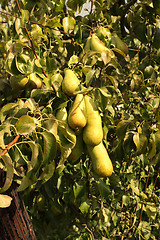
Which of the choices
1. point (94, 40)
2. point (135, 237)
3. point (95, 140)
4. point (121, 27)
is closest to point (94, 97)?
point (95, 140)

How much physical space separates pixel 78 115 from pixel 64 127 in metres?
0.07

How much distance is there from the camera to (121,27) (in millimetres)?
1879

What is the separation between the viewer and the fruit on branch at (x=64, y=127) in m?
0.84

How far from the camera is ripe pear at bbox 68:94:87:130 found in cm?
89

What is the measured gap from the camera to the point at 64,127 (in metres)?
0.87

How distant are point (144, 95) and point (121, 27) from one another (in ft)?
1.70

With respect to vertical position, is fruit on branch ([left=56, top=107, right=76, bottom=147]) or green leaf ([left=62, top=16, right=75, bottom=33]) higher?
green leaf ([left=62, top=16, right=75, bottom=33])

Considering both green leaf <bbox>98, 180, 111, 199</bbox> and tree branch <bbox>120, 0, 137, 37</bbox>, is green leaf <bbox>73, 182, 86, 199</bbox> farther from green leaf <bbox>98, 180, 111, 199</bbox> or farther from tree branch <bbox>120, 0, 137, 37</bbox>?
tree branch <bbox>120, 0, 137, 37</bbox>

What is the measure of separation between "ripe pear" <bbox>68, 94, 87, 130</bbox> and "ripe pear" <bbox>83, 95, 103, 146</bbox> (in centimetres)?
3

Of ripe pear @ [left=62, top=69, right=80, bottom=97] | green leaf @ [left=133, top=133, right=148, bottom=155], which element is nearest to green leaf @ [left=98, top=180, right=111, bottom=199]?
green leaf @ [left=133, top=133, right=148, bottom=155]

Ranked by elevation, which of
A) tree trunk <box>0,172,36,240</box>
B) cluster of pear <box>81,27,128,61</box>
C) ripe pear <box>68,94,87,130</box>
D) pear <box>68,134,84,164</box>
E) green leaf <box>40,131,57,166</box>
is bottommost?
tree trunk <box>0,172,36,240</box>

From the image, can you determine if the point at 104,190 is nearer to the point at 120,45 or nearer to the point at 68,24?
the point at 120,45

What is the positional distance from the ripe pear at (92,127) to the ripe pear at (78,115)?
3cm

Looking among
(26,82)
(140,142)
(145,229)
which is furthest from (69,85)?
(145,229)
